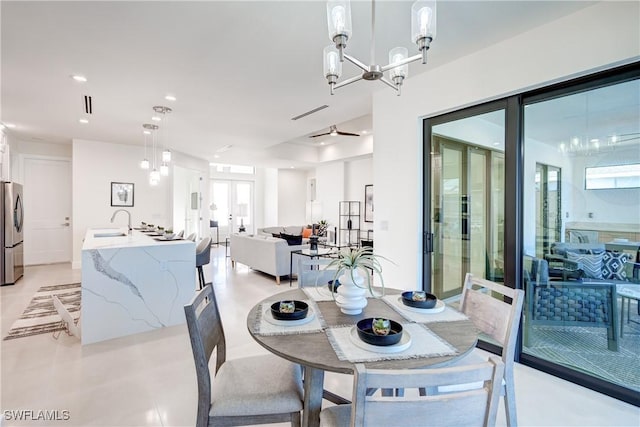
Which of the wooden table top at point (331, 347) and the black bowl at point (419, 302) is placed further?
the black bowl at point (419, 302)

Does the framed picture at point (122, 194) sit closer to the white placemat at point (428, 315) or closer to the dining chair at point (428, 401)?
the white placemat at point (428, 315)

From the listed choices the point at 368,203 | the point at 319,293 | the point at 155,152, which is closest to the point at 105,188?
the point at 155,152

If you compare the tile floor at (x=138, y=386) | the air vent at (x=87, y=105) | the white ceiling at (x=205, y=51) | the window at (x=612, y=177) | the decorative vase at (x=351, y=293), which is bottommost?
the tile floor at (x=138, y=386)

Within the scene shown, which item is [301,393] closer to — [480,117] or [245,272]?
[480,117]

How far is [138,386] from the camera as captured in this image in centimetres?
233

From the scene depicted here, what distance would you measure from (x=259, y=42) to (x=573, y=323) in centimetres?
357

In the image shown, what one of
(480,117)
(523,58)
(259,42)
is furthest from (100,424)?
(523,58)

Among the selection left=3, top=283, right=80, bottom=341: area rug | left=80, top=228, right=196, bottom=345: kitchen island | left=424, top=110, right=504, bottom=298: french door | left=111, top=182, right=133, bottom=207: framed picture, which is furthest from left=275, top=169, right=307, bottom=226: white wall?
left=424, top=110, right=504, bottom=298: french door

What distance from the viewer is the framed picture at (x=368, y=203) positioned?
8.85m

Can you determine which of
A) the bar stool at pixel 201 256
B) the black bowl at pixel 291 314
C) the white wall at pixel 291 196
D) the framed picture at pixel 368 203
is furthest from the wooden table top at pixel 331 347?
the white wall at pixel 291 196

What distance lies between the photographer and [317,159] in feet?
30.8

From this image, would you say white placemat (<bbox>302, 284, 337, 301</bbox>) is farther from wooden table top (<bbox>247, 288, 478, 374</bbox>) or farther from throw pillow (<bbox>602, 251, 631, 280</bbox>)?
throw pillow (<bbox>602, 251, 631, 280</bbox>)

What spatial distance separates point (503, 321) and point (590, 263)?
54.7 inches

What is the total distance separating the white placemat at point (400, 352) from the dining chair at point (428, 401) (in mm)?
356
